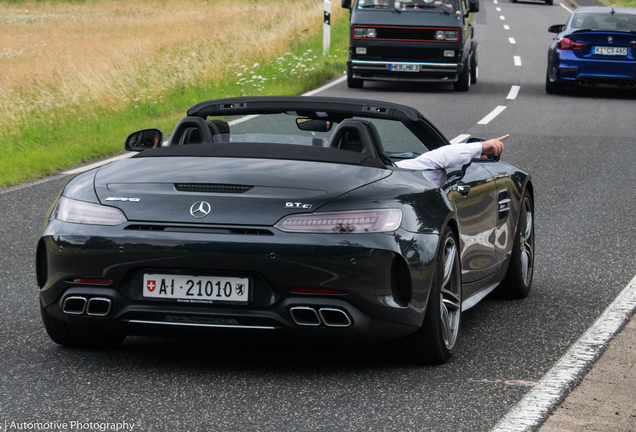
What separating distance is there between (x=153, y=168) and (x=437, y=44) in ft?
49.8

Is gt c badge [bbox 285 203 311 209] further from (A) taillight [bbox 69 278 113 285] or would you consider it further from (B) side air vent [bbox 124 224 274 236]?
(A) taillight [bbox 69 278 113 285]

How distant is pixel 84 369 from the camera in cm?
461

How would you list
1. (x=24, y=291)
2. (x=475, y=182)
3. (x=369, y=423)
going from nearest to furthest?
1. (x=369, y=423)
2. (x=475, y=182)
3. (x=24, y=291)

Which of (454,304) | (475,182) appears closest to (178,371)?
(454,304)

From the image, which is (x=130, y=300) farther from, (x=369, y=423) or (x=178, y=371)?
(x=369, y=423)

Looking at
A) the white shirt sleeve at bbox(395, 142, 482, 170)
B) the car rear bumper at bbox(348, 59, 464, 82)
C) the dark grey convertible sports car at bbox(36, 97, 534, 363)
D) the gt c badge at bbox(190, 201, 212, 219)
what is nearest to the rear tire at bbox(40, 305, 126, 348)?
the dark grey convertible sports car at bbox(36, 97, 534, 363)

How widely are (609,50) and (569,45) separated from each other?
72cm

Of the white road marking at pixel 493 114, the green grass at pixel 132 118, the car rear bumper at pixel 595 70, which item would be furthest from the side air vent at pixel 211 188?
the car rear bumper at pixel 595 70

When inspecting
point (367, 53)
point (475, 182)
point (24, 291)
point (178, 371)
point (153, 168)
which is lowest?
point (367, 53)

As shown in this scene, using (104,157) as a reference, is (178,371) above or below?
above

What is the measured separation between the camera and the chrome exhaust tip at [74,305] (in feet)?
14.5

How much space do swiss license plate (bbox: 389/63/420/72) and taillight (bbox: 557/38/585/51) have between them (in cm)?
263

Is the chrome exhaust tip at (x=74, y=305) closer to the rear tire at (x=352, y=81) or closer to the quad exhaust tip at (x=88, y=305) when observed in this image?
the quad exhaust tip at (x=88, y=305)

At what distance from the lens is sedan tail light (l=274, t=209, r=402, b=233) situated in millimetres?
4246
